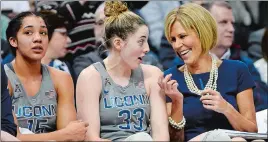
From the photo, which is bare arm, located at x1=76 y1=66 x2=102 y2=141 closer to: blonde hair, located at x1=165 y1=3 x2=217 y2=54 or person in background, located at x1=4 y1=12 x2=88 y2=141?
person in background, located at x1=4 y1=12 x2=88 y2=141

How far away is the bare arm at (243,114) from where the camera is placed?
80.9 inches

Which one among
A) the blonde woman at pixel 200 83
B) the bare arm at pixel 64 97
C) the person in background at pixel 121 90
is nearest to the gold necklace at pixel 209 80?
the blonde woman at pixel 200 83

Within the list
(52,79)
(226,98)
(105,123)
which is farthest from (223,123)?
(52,79)

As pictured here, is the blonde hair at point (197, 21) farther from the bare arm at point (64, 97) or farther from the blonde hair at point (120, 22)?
the bare arm at point (64, 97)

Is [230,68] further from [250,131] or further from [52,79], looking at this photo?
[52,79]

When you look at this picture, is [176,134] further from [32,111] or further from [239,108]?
[32,111]

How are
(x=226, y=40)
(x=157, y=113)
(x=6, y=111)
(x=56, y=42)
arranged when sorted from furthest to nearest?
1. (x=226, y=40)
2. (x=56, y=42)
3. (x=157, y=113)
4. (x=6, y=111)

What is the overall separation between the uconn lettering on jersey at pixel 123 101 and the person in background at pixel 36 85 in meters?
0.12

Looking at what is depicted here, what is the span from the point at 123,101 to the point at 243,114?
0.43 metres

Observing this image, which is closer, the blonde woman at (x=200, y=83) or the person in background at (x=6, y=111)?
the person in background at (x=6, y=111)

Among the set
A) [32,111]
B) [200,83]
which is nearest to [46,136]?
[32,111]

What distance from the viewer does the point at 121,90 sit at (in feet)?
6.79

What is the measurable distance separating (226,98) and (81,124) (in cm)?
52

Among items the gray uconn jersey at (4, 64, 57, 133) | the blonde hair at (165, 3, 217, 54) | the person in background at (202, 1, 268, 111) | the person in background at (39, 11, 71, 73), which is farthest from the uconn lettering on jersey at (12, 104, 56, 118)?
the person in background at (202, 1, 268, 111)
